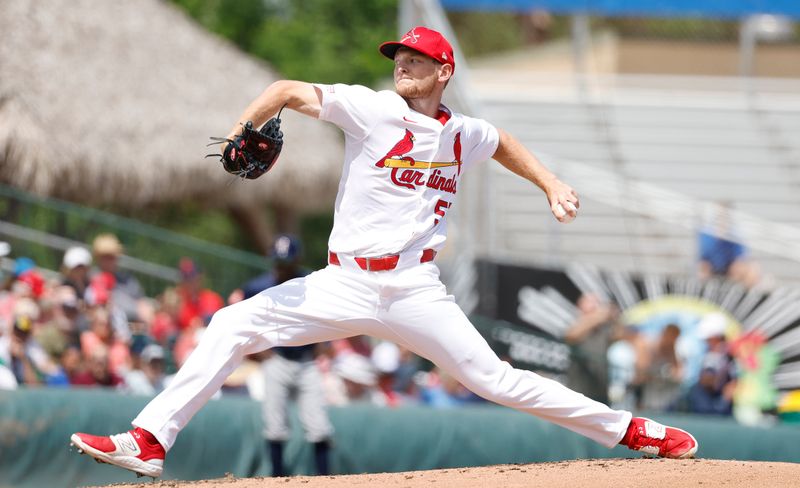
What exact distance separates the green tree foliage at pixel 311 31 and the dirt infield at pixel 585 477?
19.1 meters

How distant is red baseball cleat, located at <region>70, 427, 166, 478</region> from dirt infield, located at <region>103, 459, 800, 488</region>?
0.66 meters

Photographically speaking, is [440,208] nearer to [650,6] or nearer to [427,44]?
[427,44]

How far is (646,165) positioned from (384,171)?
12.1 metres

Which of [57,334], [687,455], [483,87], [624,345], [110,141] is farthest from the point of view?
[483,87]

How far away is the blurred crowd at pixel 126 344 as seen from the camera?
974cm

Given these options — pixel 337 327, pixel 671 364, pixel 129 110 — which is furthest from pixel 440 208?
pixel 129 110

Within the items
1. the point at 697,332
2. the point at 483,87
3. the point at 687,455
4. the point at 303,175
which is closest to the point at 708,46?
the point at 483,87

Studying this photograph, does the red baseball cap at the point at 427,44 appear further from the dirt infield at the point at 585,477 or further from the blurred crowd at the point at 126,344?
the blurred crowd at the point at 126,344

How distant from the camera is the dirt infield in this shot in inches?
227

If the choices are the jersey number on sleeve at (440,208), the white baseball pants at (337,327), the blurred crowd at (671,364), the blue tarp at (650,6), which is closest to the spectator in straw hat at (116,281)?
the blurred crowd at (671,364)

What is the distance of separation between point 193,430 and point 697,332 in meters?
5.70

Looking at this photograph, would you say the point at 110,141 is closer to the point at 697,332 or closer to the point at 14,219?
the point at 14,219

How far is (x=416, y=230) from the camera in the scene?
5.67 m

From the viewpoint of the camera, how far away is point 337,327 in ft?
18.5
